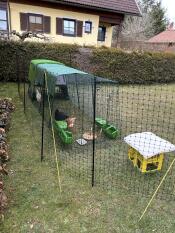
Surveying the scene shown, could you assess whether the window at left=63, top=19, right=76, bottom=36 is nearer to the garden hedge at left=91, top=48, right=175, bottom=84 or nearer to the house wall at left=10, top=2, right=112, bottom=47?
the house wall at left=10, top=2, right=112, bottom=47

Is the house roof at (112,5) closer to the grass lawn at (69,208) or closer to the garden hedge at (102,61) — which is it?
the garden hedge at (102,61)

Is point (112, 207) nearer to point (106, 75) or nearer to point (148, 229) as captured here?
point (148, 229)

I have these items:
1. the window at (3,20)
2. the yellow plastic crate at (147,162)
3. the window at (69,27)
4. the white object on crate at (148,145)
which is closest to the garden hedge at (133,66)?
the window at (69,27)

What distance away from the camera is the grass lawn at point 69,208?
3.21 metres

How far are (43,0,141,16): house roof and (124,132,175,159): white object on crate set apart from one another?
1181cm

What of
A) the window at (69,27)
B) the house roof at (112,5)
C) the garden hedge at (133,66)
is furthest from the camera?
the window at (69,27)

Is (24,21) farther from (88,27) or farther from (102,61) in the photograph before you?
(102,61)

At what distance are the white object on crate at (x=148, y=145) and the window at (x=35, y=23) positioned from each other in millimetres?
11606

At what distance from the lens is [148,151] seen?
4.15m

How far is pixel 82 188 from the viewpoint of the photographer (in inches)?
156

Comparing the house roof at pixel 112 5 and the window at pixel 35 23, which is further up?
the house roof at pixel 112 5

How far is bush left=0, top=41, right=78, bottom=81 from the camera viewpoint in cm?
1002

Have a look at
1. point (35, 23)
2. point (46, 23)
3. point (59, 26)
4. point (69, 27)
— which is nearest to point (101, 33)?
point (69, 27)

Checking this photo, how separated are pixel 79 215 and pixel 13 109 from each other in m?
4.87
